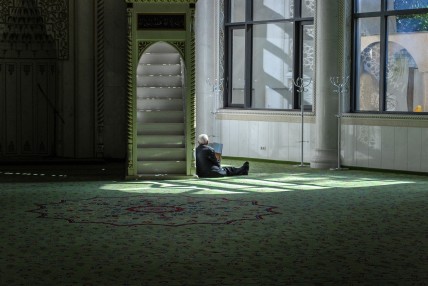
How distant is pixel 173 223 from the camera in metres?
7.56

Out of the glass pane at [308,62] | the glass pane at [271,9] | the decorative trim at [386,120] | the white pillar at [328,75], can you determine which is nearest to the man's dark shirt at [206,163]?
the white pillar at [328,75]

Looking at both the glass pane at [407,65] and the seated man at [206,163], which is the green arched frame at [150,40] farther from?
the glass pane at [407,65]

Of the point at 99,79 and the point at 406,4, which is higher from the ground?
the point at 406,4

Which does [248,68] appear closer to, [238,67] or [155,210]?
[238,67]

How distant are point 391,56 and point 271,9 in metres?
2.55

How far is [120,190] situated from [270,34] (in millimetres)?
5530

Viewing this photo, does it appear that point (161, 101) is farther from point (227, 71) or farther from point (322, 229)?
point (322, 229)

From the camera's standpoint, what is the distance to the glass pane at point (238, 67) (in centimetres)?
1520

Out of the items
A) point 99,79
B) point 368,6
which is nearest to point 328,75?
point 368,6

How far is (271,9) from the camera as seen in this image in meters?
14.7

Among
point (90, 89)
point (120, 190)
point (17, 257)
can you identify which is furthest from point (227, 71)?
point (17, 257)

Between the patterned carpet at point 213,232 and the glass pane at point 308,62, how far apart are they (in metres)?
3.13

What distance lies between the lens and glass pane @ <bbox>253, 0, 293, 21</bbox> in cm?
1440

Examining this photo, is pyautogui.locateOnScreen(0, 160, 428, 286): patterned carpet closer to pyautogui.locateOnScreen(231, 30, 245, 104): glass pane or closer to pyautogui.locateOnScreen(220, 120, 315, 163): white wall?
pyautogui.locateOnScreen(220, 120, 315, 163): white wall
